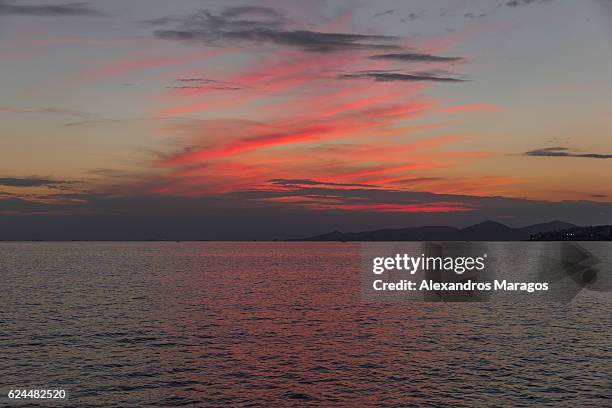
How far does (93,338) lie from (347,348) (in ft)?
91.9

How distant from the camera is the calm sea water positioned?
41.0 m

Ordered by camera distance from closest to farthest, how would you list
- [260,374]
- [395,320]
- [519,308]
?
[260,374], [395,320], [519,308]

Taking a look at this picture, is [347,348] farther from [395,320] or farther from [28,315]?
[28,315]

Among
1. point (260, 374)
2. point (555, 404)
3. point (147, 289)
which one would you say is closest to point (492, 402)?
point (555, 404)

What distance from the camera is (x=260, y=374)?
152 feet

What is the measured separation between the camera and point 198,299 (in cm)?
10131

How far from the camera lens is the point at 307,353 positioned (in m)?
54.3

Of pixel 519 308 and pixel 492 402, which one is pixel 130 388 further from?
pixel 519 308

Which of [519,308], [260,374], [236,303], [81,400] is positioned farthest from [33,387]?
[519,308]

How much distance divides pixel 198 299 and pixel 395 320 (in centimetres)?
4067

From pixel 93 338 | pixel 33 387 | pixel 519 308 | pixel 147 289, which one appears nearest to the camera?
pixel 33 387

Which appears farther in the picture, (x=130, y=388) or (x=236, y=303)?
(x=236, y=303)

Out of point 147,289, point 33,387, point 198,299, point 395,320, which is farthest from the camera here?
point 147,289

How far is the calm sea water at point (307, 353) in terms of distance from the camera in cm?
4100
